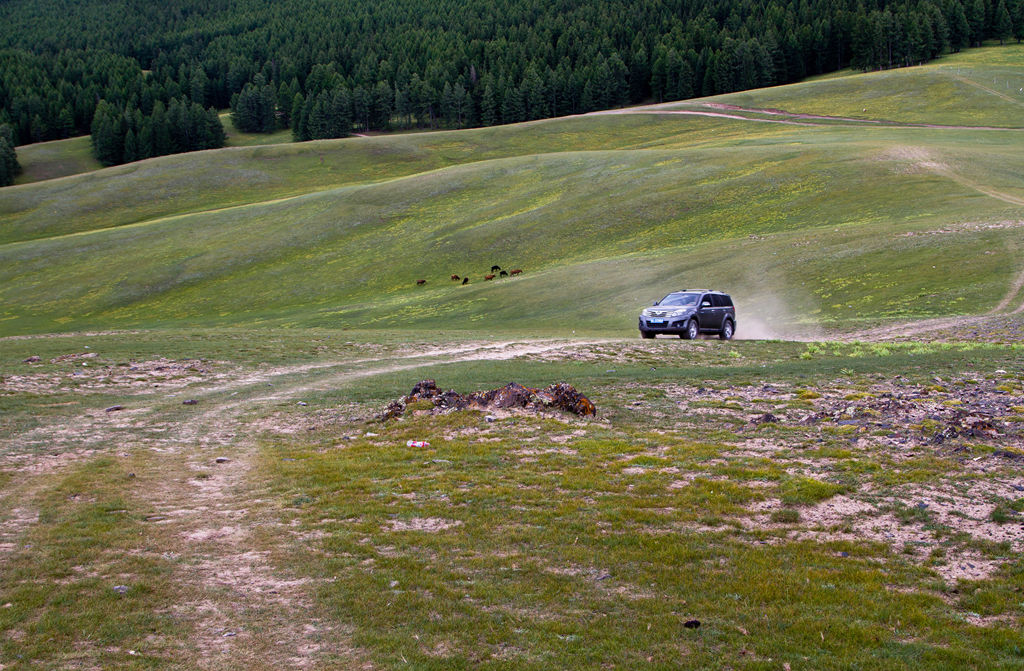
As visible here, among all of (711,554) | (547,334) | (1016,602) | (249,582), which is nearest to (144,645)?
(249,582)

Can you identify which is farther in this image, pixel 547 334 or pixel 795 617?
pixel 547 334

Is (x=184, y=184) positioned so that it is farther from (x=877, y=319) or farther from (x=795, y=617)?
(x=795, y=617)

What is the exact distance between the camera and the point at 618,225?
5728 centimetres

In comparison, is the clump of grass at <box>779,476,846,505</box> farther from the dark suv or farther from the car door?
the car door

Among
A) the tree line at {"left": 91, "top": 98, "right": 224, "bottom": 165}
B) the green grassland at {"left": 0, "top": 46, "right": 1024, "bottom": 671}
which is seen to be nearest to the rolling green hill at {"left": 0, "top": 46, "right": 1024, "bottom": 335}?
the green grassland at {"left": 0, "top": 46, "right": 1024, "bottom": 671}

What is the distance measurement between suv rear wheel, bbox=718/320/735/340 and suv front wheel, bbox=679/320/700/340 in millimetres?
1504

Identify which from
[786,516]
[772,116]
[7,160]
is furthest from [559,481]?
[7,160]

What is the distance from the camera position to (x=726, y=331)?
3144 cm

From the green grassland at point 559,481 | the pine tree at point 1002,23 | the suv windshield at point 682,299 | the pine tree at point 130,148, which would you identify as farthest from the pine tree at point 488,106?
the suv windshield at point 682,299

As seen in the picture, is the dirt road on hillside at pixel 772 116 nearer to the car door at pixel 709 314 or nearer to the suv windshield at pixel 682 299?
the car door at pixel 709 314

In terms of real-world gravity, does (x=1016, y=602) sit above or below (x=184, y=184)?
below

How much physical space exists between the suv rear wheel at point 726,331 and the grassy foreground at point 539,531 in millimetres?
11677

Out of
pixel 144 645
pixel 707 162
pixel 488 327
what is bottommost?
pixel 488 327

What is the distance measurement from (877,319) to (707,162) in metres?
40.7
